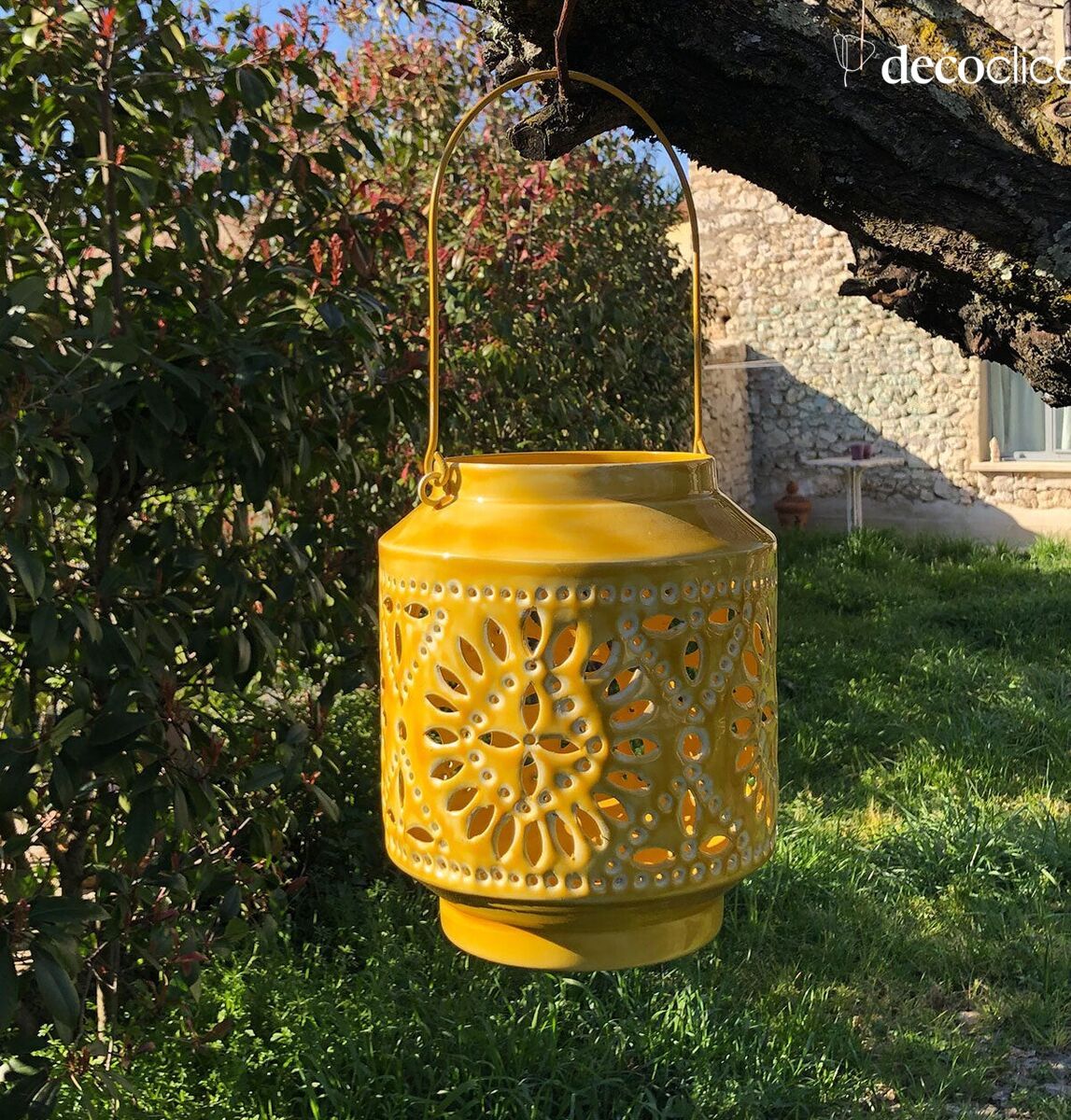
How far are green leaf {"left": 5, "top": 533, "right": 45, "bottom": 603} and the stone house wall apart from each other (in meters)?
Answer: 8.02

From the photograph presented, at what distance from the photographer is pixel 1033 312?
1537mm

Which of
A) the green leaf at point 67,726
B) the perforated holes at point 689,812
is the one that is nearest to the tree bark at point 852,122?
the perforated holes at point 689,812

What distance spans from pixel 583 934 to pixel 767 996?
228 cm

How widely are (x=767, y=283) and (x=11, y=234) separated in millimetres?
8884

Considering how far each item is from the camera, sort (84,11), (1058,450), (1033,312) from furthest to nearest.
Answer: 1. (1058,450)
2. (84,11)
3. (1033,312)

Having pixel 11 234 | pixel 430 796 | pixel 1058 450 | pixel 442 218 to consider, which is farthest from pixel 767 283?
pixel 430 796

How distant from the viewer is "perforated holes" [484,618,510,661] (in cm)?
121

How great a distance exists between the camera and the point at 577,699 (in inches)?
47.1

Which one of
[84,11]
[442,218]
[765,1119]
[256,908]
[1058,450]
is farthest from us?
[1058,450]

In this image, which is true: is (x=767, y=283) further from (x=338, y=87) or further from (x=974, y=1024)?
(x=974, y=1024)

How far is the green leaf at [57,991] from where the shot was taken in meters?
1.69

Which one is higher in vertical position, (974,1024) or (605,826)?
(605,826)

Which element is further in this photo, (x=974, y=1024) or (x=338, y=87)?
(x=338, y=87)

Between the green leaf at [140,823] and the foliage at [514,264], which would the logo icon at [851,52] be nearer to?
the green leaf at [140,823]
